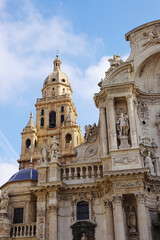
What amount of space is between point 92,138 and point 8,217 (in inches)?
314

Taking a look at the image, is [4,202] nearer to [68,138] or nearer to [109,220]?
[109,220]

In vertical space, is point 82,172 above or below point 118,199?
above

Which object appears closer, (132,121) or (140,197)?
(140,197)

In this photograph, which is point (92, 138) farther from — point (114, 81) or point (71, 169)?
point (114, 81)

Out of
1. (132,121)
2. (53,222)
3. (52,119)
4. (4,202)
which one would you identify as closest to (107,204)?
(53,222)

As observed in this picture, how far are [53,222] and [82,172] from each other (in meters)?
3.65

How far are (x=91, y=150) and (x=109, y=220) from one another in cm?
515

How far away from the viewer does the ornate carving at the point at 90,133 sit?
74.0 feet

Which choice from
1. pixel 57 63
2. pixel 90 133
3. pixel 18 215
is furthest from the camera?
pixel 57 63

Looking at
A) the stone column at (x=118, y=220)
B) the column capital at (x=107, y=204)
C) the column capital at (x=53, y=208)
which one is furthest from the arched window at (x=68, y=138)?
the stone column at (x=118, y=220)

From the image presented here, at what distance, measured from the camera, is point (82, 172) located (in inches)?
814

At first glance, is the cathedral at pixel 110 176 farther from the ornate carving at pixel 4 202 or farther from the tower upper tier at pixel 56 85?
the tower upper tier at pixel 56 85

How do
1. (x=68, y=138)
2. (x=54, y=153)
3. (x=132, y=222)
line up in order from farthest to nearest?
(x=68, y=138), (x=54, y=153), (x=132, y=222)

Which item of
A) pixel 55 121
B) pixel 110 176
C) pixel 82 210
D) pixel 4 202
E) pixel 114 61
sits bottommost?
pixel 82 210
